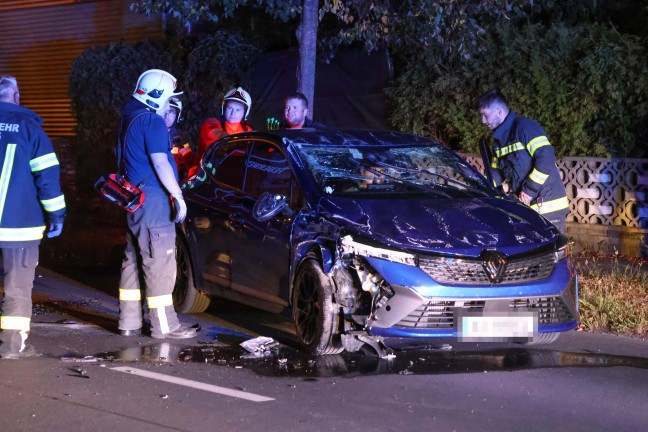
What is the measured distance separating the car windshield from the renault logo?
3.33 ft

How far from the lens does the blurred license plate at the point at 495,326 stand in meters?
7.05

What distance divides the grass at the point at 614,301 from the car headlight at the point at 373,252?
2342 mm

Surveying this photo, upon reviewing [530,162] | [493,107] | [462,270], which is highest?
[493,107]

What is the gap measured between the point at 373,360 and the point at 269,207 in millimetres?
1338

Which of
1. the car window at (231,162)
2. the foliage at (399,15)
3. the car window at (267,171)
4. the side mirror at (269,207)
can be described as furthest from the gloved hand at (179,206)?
the foliage at (399,15)

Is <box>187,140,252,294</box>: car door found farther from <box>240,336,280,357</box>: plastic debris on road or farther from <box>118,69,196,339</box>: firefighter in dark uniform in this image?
<box>240,336,280,357</box>: plastic debris on road

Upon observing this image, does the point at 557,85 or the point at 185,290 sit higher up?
the point at 557,85

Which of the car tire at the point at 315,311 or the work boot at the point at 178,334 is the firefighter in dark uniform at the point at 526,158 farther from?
the work boot at the point at 178,334

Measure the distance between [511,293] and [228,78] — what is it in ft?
34.9

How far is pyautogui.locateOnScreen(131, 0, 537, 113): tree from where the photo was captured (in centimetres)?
A: 1246

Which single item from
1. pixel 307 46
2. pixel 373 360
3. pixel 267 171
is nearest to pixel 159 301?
pixel 267 171

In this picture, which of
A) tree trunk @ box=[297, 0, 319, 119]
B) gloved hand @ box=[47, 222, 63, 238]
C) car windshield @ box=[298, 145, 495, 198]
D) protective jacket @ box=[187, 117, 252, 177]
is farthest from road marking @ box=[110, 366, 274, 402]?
tree trunk @ box=[297, 0, 319, 119]

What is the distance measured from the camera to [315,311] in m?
7.49

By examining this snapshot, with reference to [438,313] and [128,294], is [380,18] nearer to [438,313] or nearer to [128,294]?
[128,294]
